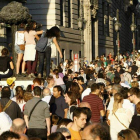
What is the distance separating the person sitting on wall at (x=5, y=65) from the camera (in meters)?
16.4

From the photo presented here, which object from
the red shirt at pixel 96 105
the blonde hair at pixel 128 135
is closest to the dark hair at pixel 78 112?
the blonde hair at pixel 128 135

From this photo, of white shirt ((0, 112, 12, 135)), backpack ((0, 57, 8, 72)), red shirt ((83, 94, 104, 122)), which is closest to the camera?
white shirt ((0, 112, 12, 135))

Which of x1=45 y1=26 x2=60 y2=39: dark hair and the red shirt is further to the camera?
x1=45 y1=26 x2=60 y2=39: dark hair

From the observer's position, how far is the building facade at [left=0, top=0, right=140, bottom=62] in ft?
144

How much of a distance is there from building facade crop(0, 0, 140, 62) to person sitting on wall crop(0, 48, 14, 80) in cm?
1909

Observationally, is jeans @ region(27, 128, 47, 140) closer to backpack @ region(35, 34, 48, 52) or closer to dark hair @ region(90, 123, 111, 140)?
dark hair @ region(90, 123, 111, 140)

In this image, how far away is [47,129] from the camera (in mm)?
11227

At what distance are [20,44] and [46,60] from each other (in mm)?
947

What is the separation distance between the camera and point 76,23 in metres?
48.4

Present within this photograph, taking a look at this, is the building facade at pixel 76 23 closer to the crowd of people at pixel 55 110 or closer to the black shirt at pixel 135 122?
the crowd of people at pixel 55 110

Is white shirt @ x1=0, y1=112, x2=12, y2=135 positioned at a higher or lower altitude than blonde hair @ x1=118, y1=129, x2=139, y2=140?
lower

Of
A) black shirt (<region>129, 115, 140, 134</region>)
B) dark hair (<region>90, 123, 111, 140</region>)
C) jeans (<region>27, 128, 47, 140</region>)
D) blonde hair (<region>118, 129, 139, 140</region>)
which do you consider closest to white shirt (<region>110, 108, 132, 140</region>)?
black shirt (<region>129, 115, 140, 134</region>)

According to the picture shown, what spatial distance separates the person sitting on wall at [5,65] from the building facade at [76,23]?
19.1m

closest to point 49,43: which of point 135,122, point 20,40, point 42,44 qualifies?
point 42,44
